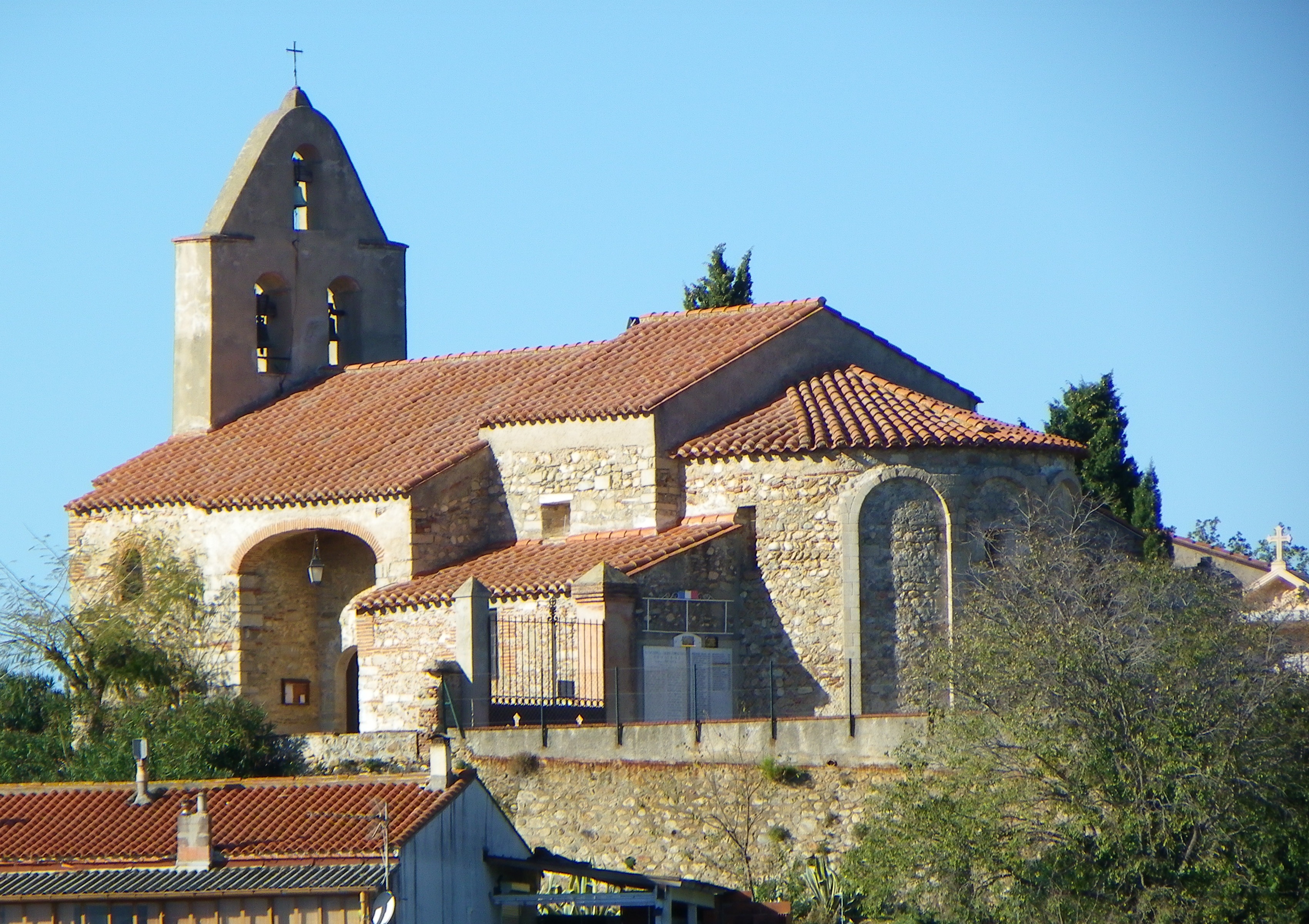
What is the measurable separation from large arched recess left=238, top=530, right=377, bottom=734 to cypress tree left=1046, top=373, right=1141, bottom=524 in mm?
14020

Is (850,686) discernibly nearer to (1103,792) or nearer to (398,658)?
(1103,792)

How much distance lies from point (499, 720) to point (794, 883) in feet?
20.2

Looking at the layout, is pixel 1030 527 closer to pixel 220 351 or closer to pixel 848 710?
pixel 848 710

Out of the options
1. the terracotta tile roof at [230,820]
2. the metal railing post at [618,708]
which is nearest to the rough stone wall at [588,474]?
the metal railing post at [618,708]

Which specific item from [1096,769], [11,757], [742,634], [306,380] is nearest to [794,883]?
[1096,769]

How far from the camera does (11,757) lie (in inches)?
1436

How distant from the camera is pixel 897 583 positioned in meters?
35.8

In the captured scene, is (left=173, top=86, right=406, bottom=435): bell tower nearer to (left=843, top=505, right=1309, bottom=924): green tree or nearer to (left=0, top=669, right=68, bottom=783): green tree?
(left=0, top=669, right=68, bottom=783): green tree

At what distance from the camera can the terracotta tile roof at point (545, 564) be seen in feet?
117

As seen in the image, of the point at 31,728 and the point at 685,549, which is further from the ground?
the point at 685,549

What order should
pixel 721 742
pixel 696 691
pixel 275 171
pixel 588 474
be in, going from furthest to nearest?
pixel 275 171, pixel 588 474, pixel 696 691, pixel 721 742

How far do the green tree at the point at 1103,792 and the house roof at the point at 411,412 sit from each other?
10.7m

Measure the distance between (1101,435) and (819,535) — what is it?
11130 mm

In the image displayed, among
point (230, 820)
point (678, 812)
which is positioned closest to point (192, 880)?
point (230, 820)
